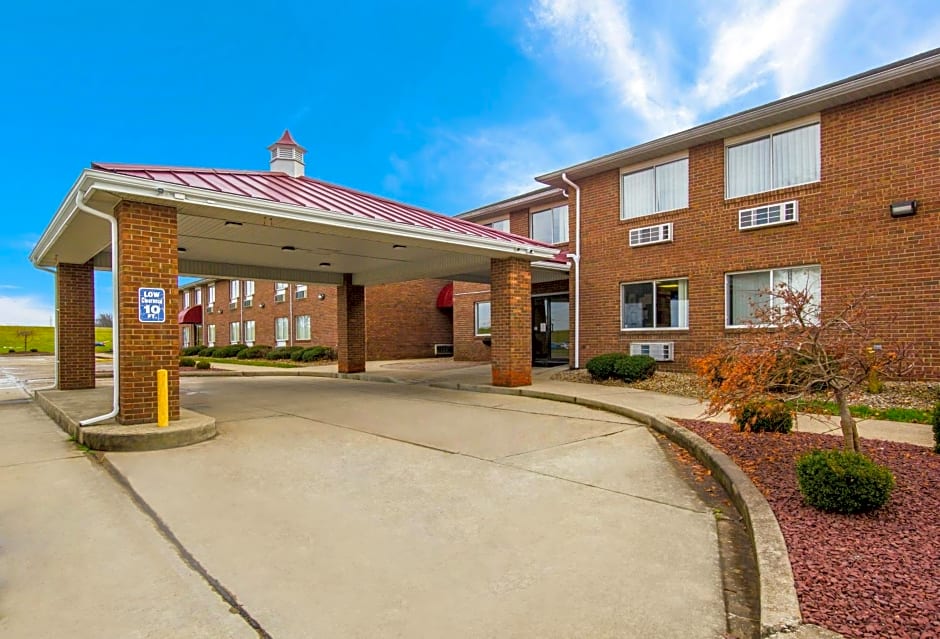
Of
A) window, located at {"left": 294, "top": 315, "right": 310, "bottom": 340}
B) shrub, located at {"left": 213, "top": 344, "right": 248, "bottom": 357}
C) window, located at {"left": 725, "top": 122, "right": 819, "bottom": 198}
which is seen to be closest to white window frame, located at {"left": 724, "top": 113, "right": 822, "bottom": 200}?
window, located at {"left": 725, "top": 122, "right": 819, "bottom": 198}

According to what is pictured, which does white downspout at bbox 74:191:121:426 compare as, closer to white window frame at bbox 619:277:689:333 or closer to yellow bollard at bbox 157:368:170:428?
yellow bollard at bbox 157:368:170:428

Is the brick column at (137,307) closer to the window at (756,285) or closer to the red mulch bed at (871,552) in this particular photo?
the red mulch bed at (871,552)

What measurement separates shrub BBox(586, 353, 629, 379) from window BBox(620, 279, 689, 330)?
187 centimetres

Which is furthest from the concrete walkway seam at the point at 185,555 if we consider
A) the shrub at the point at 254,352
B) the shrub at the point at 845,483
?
the shrub at the point at 254,352

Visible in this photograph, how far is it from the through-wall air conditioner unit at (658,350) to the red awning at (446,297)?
13.8 m

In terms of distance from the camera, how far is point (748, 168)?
44.2 feet

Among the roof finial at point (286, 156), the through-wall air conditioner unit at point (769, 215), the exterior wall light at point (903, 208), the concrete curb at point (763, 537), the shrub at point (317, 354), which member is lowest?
the concrete curb at point (763, 537)

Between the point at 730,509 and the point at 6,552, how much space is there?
5.47 metres

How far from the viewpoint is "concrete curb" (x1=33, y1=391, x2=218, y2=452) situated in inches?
279

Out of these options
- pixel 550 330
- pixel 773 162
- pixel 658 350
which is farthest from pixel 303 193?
pixel 550 330

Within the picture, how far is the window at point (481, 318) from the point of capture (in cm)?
2228

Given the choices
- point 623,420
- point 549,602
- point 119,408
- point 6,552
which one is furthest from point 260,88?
point 549,602

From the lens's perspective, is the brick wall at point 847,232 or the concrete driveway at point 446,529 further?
the brick wall at point 847,232

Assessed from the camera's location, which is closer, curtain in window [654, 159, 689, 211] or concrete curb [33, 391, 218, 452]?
concrete curb [33, 391, 218, 452]
